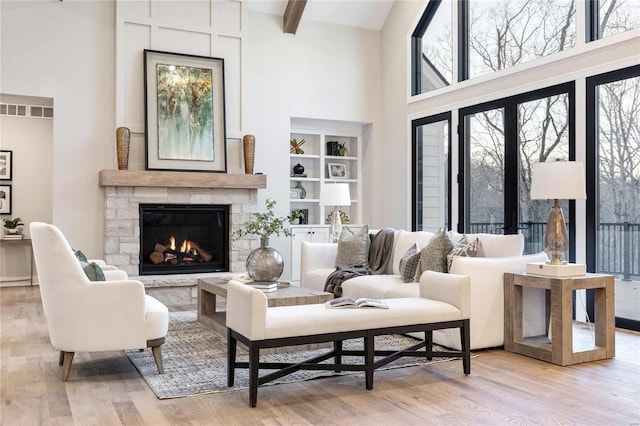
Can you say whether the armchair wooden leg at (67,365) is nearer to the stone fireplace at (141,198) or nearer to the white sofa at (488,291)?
the white sofa at (488,291)

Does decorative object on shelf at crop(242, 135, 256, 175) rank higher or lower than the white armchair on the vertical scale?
higher

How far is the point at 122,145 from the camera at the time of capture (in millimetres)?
6570

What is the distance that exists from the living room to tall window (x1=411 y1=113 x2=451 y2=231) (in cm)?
13

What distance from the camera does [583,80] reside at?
214 inches

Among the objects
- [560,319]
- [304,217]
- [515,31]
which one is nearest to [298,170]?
[304,217]

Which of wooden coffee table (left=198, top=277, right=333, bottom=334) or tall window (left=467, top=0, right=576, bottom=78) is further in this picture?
tall window (left=467, top=0, right=576, bottom=78)

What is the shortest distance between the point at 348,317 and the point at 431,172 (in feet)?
15.3

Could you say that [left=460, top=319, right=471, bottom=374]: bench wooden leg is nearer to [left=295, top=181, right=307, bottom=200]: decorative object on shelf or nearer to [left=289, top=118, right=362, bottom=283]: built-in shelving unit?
[left=289, top=118, right=362, bottom=283]: built-in shelving unit

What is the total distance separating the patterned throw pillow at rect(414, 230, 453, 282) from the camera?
4547mm

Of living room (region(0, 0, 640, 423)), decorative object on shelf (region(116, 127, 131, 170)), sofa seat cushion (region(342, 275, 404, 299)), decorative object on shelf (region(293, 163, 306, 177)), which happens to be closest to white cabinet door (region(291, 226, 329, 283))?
living room (region(0, 0, 640, 423))

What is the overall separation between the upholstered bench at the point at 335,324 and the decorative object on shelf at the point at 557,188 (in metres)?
0.90

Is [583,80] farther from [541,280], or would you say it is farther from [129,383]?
[129,383]

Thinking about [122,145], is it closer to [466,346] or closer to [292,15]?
[292,15]

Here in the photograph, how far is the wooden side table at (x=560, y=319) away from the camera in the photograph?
12.6 ft
